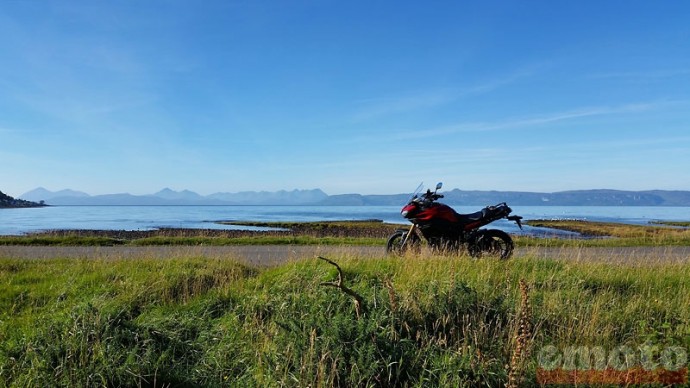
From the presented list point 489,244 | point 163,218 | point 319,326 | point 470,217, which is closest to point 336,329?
point 319,326

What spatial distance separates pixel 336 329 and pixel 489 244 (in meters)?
7.50

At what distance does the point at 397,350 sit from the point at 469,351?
721 millimetres

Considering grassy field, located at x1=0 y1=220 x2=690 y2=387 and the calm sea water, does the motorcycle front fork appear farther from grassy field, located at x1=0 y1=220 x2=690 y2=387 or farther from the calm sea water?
the calm sea water

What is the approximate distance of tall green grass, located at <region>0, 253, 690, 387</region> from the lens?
3.98 meters

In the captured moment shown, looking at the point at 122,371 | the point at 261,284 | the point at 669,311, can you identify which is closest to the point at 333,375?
the point at 122,371

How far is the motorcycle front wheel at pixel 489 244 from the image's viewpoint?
10.7m

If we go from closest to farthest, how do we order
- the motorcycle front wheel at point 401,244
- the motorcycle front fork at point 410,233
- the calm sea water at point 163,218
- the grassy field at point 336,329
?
the grassy field at point 336,329
the motorcycle front wheel at point 401,244
the motorcycle front fork at point 410,233
the calm sea water at point 163,218

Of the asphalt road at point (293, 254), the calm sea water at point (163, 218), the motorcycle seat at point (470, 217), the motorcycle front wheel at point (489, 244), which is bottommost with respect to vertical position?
the calm sea water at point (163, 218)

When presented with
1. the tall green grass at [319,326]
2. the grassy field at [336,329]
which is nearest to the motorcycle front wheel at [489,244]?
the tall green grass at [319,326]

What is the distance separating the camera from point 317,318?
4719 millimetres

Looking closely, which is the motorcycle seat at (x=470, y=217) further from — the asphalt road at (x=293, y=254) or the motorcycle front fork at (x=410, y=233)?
the asphalt road at (x=293, y=254)

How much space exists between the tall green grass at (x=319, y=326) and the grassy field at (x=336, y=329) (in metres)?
0.02

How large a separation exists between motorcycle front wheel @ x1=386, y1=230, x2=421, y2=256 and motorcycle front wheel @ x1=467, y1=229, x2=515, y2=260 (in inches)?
52.2

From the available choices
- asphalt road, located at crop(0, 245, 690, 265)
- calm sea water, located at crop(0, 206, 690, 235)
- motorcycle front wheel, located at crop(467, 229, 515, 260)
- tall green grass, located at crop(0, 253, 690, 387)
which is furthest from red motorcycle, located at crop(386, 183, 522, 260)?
calm sea water, located at crop(0, 206, 690, 235)
